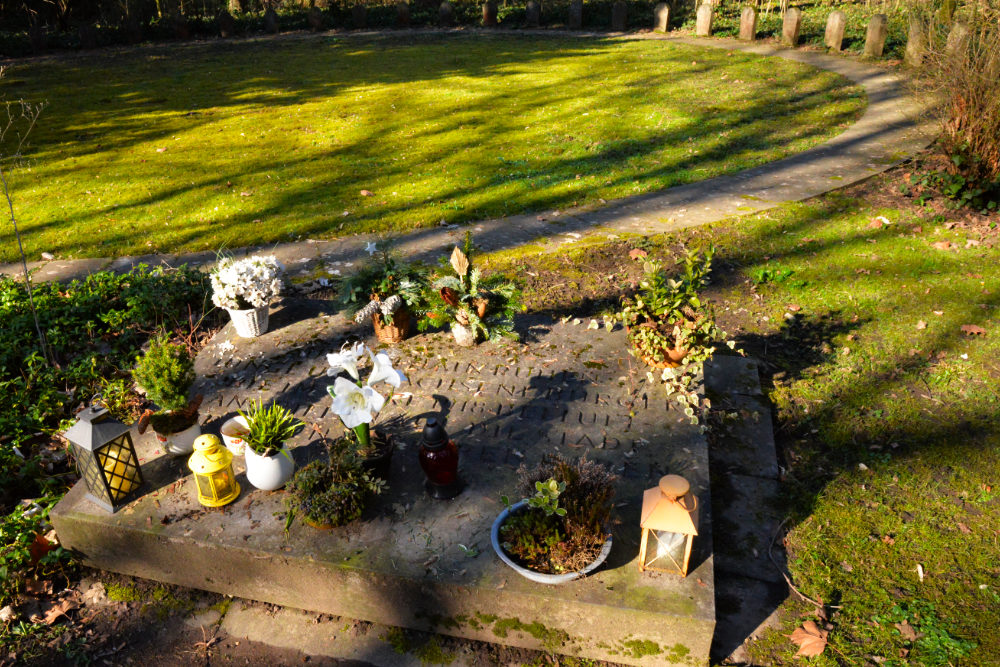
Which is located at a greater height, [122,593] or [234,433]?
[234,433]

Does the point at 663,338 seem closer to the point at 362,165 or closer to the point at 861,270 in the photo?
the point at 861,270

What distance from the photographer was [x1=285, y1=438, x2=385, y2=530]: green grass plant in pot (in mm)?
3850

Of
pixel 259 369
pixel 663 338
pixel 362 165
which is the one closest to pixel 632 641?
pixel 663 338

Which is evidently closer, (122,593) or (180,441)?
(122,593)

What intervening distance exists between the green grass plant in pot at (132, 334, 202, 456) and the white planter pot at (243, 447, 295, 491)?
62 centimetres

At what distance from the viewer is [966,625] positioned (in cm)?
368

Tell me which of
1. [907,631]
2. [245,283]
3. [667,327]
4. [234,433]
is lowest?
[907,631]

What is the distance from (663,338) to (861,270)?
3.31 m

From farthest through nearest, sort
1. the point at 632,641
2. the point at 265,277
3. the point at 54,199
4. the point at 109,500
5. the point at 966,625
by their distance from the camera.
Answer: the point at 54,199
the point at 265,277
the point at 109,500
the point at 966,625
the point at 632,641

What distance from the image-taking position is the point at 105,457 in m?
3.97

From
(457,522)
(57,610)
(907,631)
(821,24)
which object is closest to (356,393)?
(457,522)

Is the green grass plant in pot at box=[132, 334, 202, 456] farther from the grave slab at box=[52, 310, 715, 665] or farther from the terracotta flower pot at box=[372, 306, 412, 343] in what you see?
the terracotta flower pot at box=[372, 306, 412, 343]

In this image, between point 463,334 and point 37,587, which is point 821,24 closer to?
point 463,334

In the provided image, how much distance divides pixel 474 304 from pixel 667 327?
153 centimetres
